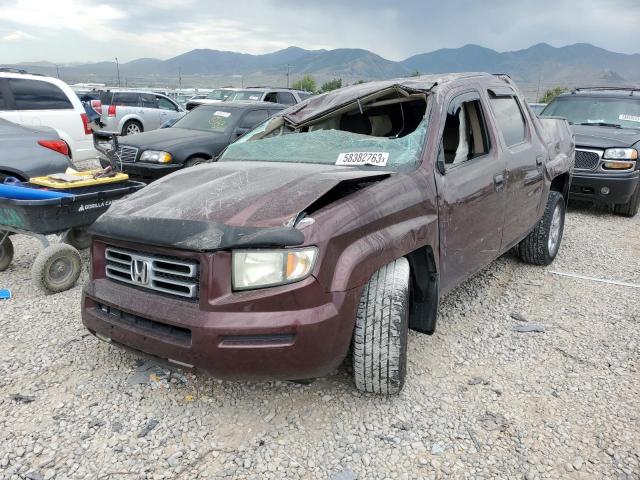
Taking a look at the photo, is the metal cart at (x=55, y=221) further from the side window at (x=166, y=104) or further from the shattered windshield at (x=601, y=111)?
the side window at (x=166, y=104)

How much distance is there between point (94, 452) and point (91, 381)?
658 millimetres

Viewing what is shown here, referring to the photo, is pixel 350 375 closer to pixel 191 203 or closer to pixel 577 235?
pixel 191 203

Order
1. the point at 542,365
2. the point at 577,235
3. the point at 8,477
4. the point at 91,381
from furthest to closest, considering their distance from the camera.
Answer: the point at 577,235 → the point at 542,365 → the point at 91,381 → the point at 8,477

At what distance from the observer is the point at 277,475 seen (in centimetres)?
230

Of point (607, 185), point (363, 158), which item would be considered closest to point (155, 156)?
point (363, 158)

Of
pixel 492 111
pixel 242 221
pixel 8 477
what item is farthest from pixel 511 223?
pixel 8 477

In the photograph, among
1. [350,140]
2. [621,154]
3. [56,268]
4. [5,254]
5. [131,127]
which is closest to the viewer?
[350,140]

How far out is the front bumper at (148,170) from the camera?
307 inches

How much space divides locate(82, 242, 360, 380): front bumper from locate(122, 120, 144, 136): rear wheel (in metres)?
16.8

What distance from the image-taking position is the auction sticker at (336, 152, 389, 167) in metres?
3.20

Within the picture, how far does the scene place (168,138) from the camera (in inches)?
328

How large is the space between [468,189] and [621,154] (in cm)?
535

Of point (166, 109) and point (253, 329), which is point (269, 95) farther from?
point (253, 329)

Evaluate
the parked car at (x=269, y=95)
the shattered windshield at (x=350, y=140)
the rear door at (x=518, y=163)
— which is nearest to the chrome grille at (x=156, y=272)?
the shattered windshield at (x=350, y=140)
